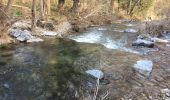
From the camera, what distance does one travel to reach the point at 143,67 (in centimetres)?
1257

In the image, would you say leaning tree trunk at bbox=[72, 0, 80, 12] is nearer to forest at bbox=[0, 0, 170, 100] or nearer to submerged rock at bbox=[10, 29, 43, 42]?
forest at bbox=[0, 0, 170, 100]

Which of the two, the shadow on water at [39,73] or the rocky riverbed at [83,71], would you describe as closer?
the shadow on water at [39,73]

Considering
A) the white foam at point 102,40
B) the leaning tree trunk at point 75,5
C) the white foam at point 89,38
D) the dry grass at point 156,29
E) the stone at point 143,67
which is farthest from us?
the leaning tree trunk at point 75,5

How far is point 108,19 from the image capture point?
32219 millimetres

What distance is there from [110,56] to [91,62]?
1574 millimetres

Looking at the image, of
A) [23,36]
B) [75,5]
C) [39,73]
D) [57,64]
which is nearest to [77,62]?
[57,64]

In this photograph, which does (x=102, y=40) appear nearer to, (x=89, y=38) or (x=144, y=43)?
(x=89, y=38)

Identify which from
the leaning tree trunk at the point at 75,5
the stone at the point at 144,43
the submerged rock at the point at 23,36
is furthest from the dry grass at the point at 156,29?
the leaning tree trunk at the point at 75,5

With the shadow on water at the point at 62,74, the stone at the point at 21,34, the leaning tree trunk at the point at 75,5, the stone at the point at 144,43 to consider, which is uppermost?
the leaning tree trunk at the point at 75,5

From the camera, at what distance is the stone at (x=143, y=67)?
12.1 m

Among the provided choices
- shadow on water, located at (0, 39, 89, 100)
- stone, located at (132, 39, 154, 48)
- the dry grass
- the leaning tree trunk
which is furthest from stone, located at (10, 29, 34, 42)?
the leaning tree trunk

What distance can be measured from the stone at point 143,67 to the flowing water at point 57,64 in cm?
34

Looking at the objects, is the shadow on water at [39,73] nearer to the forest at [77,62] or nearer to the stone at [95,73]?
the forest at [77,62]

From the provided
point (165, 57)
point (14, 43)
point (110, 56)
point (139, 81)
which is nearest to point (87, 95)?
point (139, 81)
